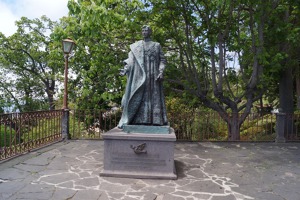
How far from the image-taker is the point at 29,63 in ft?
78.5

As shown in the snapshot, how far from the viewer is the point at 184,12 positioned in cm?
898

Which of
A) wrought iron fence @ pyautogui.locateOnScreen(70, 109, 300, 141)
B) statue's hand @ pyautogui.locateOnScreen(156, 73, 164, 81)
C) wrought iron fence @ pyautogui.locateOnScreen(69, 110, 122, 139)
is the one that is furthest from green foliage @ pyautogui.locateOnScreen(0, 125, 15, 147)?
statue's hand @ pyautogui.locateOnScreen(156, 73, 164, 81)

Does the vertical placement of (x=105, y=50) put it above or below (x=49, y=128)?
above

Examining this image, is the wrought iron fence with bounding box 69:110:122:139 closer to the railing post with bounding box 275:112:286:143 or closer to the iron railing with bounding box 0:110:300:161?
the iron railing with bounding box 0:110:300:161

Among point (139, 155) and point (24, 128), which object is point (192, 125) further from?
point (139, 155)

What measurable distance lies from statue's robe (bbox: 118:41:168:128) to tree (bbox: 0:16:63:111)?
18.0 metres

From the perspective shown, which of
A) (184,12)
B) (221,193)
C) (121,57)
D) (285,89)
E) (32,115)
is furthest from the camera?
(285,89)

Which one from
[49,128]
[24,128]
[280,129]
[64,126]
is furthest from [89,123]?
[280,129]

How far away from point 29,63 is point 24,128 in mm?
18208

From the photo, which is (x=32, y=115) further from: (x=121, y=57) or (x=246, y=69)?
(x=246, y=69)

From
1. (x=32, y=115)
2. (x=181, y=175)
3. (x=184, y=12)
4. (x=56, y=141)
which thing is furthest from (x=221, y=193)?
(x=184, y=12)

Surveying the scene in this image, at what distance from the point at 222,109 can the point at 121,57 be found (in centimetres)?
435

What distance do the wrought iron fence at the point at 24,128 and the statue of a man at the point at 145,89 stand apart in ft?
8.94

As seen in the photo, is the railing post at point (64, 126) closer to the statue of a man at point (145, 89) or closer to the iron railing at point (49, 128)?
the iron railing at point (49, 128)
